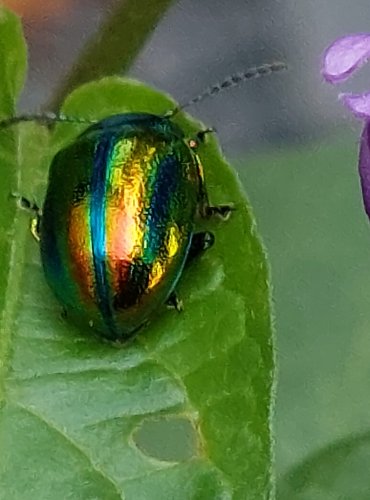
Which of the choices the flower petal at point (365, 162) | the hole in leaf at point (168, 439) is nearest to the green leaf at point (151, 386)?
the hole in leaf at point (168, 439)

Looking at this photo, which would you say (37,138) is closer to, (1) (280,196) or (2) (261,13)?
(1) (280,196)

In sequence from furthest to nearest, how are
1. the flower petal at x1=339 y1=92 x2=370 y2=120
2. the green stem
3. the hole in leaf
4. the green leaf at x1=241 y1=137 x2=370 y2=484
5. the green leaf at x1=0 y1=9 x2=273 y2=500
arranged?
the green leaf at x1=241 y1=137 x2=370 y2=484, the green stem, the hole in leaf, the green leaf at x1=0 y1=9 x2=273 y2=500, the flower petal at x1=339 y1=92 x2=370 y2=120

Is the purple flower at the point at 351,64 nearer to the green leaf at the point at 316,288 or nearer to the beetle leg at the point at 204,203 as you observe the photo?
the beetle leg at the point at 204,203

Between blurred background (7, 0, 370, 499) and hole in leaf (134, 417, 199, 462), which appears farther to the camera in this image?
blurred background (7, 0, 370, 499)

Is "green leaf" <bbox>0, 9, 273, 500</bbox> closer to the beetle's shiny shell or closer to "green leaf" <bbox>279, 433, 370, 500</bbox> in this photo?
the beetle's shiny shell

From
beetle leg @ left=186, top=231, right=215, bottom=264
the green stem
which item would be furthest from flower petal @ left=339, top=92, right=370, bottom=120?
the green stem

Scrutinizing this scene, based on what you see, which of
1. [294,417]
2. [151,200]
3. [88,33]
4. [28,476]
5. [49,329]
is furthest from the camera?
[88,33]

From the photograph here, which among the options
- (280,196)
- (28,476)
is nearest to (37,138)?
(28,476)

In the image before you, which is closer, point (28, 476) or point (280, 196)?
point (28, 476)
